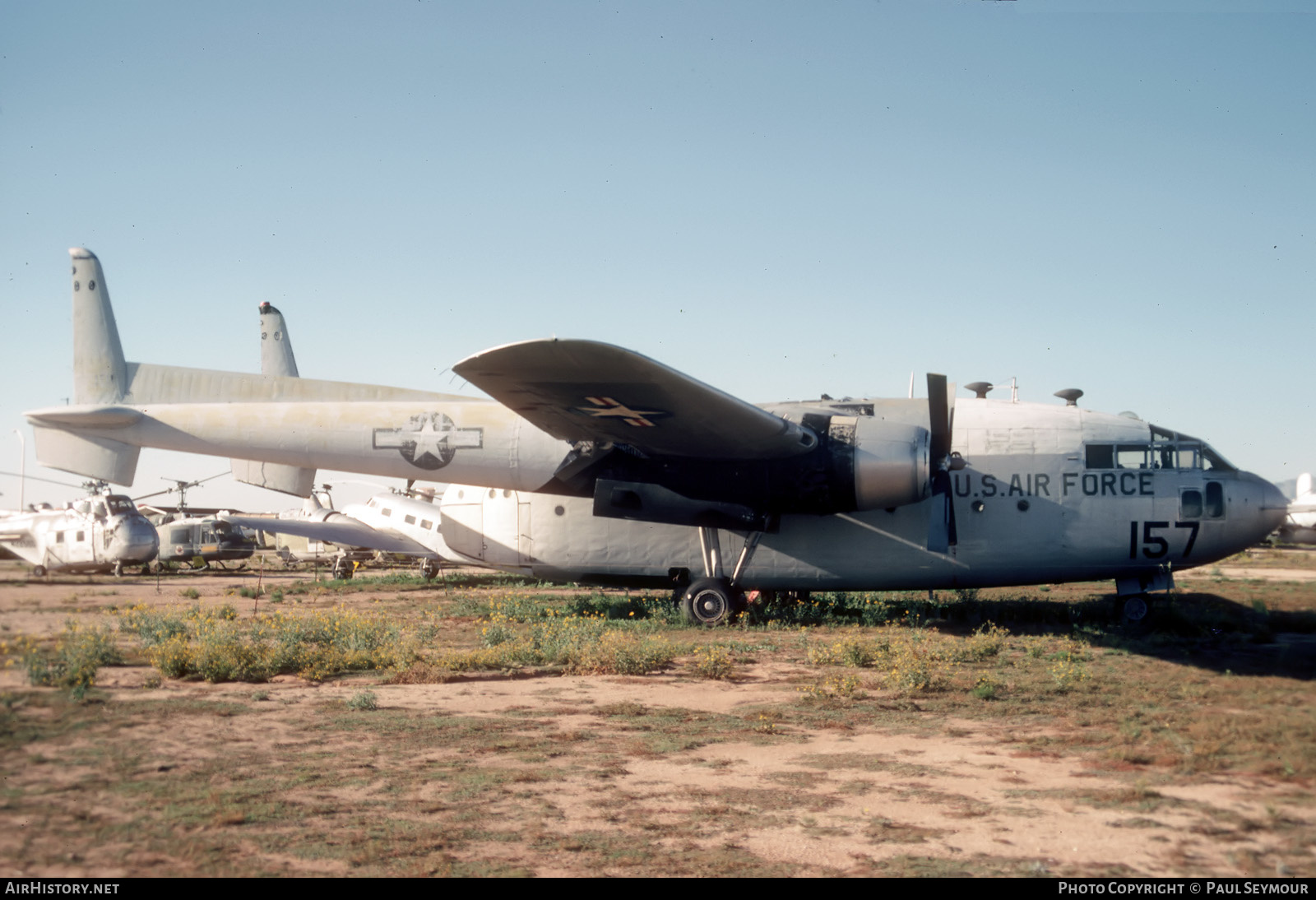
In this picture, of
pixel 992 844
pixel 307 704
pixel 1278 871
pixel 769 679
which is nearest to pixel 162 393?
pixel 307 704

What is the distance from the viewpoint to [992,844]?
4.89 metres

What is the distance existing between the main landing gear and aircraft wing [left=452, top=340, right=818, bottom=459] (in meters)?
2.04

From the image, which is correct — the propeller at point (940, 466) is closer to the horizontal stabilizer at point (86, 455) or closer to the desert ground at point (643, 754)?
the desert ground at point (643, 754)

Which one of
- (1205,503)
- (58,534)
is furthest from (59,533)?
(1205,503)

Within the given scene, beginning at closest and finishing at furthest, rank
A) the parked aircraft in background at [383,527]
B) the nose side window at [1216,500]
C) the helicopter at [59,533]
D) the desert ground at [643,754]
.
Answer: the desert ground at [643,754] < the helicopter at [59,533] < the nose side window at [1216,500] < the parked aircraft in background at [383,527]

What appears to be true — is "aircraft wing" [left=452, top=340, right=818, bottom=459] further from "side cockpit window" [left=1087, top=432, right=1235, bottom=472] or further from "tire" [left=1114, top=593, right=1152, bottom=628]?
"tire" [left=1114, top=593, right=1152, bottom=628]

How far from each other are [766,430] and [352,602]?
1300cm

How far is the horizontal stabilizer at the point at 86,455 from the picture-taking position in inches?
522

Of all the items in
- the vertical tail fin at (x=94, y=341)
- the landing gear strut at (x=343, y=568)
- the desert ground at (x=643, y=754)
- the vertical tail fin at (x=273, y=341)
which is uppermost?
the vertical tail fin at (x=273, y=341)

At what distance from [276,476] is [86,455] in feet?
11.8

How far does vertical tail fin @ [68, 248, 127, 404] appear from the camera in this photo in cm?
1051

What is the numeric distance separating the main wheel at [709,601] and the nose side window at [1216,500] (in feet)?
25.2

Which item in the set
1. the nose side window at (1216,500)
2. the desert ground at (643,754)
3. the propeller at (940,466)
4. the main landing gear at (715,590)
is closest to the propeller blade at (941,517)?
the propeller at (940,466)

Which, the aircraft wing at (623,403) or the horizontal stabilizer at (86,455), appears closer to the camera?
the aircraft wing at (623,403)
